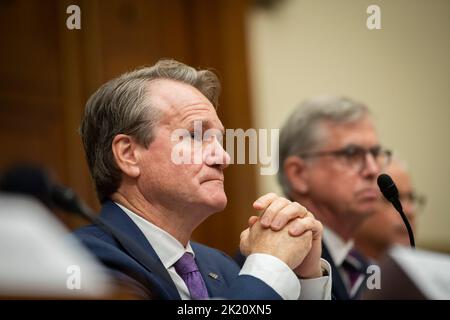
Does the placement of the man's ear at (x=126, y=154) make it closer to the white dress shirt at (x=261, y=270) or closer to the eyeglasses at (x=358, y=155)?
the white dress shirt at (x=261, y=270)

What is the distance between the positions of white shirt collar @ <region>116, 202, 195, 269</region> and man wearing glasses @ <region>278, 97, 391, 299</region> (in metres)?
0.72

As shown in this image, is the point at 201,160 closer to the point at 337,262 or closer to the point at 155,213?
the point at 155,213

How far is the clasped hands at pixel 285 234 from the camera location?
168 cm

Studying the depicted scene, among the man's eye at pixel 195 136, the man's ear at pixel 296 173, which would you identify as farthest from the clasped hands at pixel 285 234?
the man's ear at pixel 296 173

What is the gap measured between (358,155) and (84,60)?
964 mm

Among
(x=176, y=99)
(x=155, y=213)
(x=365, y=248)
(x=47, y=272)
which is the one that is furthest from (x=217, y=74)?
(x=365, y=248)

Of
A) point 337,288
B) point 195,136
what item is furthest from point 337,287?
point 195,136

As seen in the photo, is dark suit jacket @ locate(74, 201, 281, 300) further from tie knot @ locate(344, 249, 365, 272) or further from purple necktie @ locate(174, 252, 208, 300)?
tie knot @ locate(344, 249, 365, 272)

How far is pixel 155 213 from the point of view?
5.93 feet

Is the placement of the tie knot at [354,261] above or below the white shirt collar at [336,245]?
below

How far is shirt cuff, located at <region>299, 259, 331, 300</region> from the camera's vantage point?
1771 mm

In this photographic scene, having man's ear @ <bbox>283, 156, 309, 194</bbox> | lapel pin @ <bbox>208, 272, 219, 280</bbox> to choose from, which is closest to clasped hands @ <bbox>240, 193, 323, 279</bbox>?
lapel pin @ <bbox>208, 272, 219, 280</bbox>

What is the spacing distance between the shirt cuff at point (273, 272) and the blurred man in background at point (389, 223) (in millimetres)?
1233
